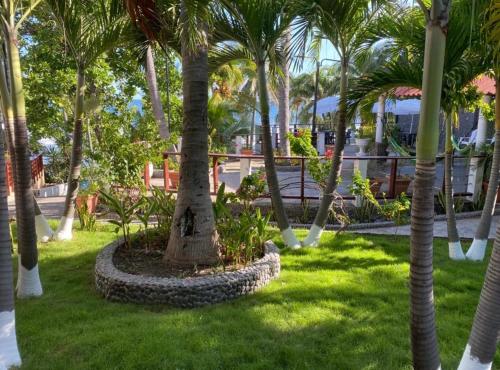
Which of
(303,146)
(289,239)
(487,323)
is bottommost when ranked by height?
(289,239)

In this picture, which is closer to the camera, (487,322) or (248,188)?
(487,322)

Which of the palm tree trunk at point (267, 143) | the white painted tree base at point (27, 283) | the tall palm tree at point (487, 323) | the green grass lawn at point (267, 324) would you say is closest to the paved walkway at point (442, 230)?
the green grass lawn at point (267, 324)

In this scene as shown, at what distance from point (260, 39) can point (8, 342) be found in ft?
12.9

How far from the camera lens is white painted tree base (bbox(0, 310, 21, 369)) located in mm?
3006

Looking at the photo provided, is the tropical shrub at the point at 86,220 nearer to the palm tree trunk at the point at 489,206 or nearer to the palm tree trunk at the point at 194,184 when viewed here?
the palm tree trunk at the point at 194,184

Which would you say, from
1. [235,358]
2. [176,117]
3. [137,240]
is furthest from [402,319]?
[176,117]

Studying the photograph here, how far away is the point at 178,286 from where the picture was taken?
4215 millimetres

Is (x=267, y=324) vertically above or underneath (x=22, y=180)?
underneath

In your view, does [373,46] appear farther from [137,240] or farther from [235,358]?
[235,358]

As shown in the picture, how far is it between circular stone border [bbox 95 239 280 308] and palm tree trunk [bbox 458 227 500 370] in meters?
2.40

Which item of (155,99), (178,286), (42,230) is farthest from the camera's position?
(155,99)

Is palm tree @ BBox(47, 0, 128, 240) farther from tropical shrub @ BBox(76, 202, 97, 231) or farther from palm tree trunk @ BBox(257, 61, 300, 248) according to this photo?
palm tree trunk @ BBox(257, 61, 300, 248)

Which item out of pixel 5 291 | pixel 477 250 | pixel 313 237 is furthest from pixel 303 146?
pixel 5 291

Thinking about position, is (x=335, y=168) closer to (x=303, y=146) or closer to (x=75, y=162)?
(x=303, y=146)
